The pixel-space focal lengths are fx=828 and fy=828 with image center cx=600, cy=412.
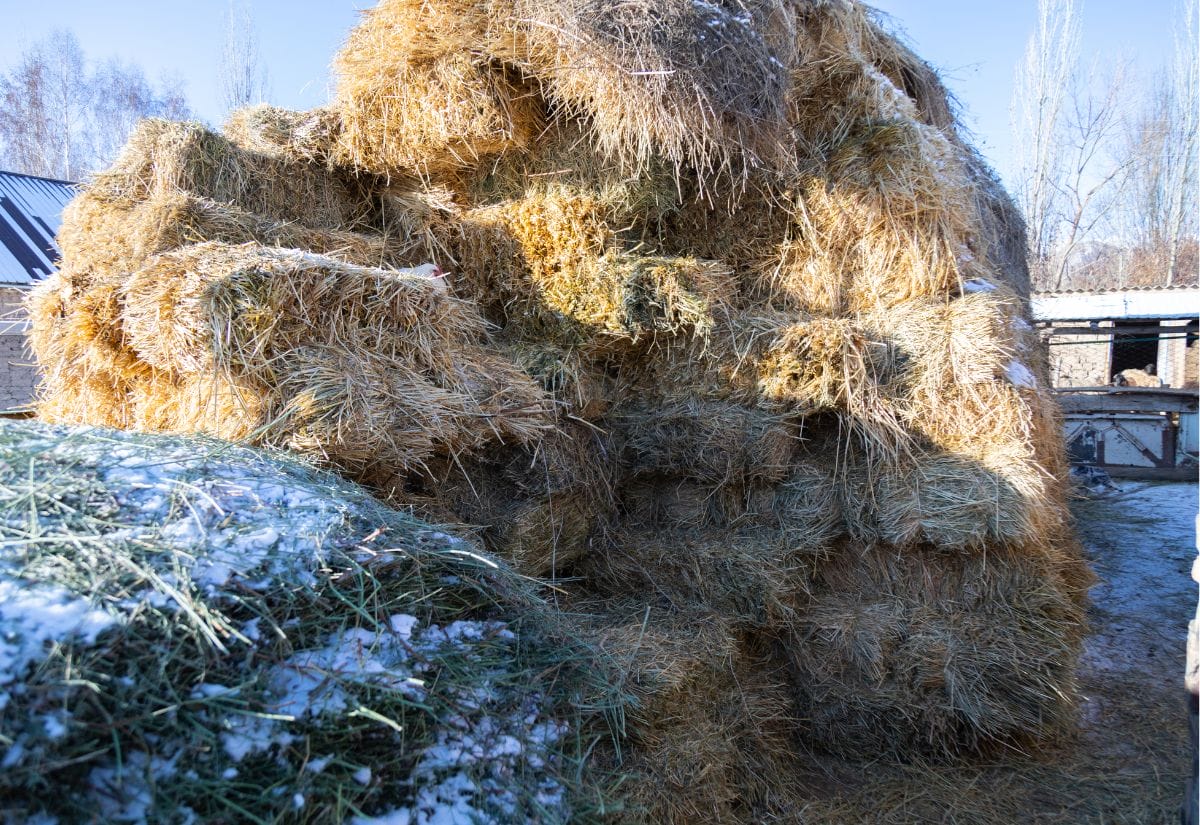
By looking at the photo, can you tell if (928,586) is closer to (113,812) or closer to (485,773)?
(485,773)

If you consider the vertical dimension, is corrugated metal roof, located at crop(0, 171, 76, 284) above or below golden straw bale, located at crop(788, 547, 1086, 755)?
above

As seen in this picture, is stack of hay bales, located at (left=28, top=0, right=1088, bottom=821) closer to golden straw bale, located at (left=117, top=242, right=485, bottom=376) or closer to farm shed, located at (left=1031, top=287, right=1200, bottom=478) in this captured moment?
golden straw bale, located at (left=117, top=242, right=485, bottom=376)

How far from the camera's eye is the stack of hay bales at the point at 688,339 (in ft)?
9.89

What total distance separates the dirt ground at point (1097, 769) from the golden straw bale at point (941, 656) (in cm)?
14

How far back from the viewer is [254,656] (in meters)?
1.75

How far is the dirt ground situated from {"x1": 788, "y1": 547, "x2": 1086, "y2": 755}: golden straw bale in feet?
0.47

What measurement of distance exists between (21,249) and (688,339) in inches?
473

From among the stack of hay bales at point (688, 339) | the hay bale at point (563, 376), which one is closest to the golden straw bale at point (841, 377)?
the stack of hay bales at point (688, 339)

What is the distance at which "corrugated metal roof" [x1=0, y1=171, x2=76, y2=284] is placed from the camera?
37.0 feet

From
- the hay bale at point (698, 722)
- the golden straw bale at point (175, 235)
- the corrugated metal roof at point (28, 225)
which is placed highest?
the corrugated metal roof at point (28, 225)

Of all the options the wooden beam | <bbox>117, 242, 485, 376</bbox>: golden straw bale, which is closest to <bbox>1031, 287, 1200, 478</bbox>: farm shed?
the wooden beam

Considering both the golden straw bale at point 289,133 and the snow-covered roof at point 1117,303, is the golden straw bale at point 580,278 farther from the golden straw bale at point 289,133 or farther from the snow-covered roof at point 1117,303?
the snow-covered roof at point 1117,303

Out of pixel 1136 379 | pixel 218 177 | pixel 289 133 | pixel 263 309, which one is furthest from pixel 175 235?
pixel 1136 379

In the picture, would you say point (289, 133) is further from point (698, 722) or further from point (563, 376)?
point (698, 722)
